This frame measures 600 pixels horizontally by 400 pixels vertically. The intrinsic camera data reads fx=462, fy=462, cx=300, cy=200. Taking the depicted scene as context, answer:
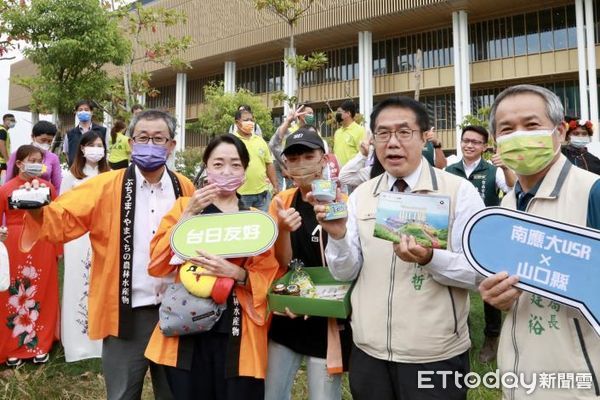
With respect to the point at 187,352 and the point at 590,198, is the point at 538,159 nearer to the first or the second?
the point at 590,198

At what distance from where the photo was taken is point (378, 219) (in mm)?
1984

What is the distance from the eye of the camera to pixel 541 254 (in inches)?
67.9

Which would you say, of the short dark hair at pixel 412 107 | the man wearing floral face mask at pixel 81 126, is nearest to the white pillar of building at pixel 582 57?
the man wearing floral face mask at pixel 81 126

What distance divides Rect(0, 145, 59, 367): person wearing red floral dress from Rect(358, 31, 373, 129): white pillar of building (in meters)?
24.1

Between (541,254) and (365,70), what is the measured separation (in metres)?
27.0

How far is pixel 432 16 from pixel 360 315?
25.7 metres

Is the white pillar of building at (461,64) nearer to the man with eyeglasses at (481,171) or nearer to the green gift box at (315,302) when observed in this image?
the man with eyeglasses at (481,171)

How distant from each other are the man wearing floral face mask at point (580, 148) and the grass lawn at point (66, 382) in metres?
2.58

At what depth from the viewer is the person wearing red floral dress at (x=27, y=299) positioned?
174 inches

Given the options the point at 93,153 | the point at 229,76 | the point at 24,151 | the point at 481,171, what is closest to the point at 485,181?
the point at 481,171

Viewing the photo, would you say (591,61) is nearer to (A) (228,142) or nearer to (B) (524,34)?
(B) (524,34)

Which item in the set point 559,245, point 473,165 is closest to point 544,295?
point 559,245

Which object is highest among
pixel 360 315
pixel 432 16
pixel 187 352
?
pixel 432 16

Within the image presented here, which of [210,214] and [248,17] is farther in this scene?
[248,17]
